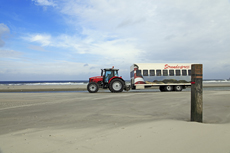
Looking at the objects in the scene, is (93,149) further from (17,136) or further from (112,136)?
(17,136)

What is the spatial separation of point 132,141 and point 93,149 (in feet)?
2.46

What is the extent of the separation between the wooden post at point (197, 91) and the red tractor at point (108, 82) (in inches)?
478

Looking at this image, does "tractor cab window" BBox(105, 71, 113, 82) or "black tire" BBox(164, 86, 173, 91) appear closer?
"tractor cab window" BBox(105, 71, 113, 82)

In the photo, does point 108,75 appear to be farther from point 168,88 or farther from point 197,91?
point 197,91

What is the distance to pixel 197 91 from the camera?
4777 millimetres

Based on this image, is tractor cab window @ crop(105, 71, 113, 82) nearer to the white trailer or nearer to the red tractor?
the red tractor

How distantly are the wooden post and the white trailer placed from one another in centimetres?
1301

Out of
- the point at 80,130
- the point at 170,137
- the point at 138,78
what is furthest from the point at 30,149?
the point at 138,78

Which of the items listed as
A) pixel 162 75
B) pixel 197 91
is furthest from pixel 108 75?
pixel 197 91

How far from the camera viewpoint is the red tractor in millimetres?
16922

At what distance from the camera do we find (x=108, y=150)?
2.97m

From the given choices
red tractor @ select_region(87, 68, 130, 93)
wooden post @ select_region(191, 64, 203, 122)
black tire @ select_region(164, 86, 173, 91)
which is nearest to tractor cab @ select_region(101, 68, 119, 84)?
red tractor @ select_region(87, 68, 130, 93)

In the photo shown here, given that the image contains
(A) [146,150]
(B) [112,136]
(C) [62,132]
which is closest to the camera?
(A) [146,150]

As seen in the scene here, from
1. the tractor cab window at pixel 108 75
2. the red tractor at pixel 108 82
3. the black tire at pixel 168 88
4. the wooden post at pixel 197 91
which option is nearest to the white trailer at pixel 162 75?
the black tire at pixel 168 88
